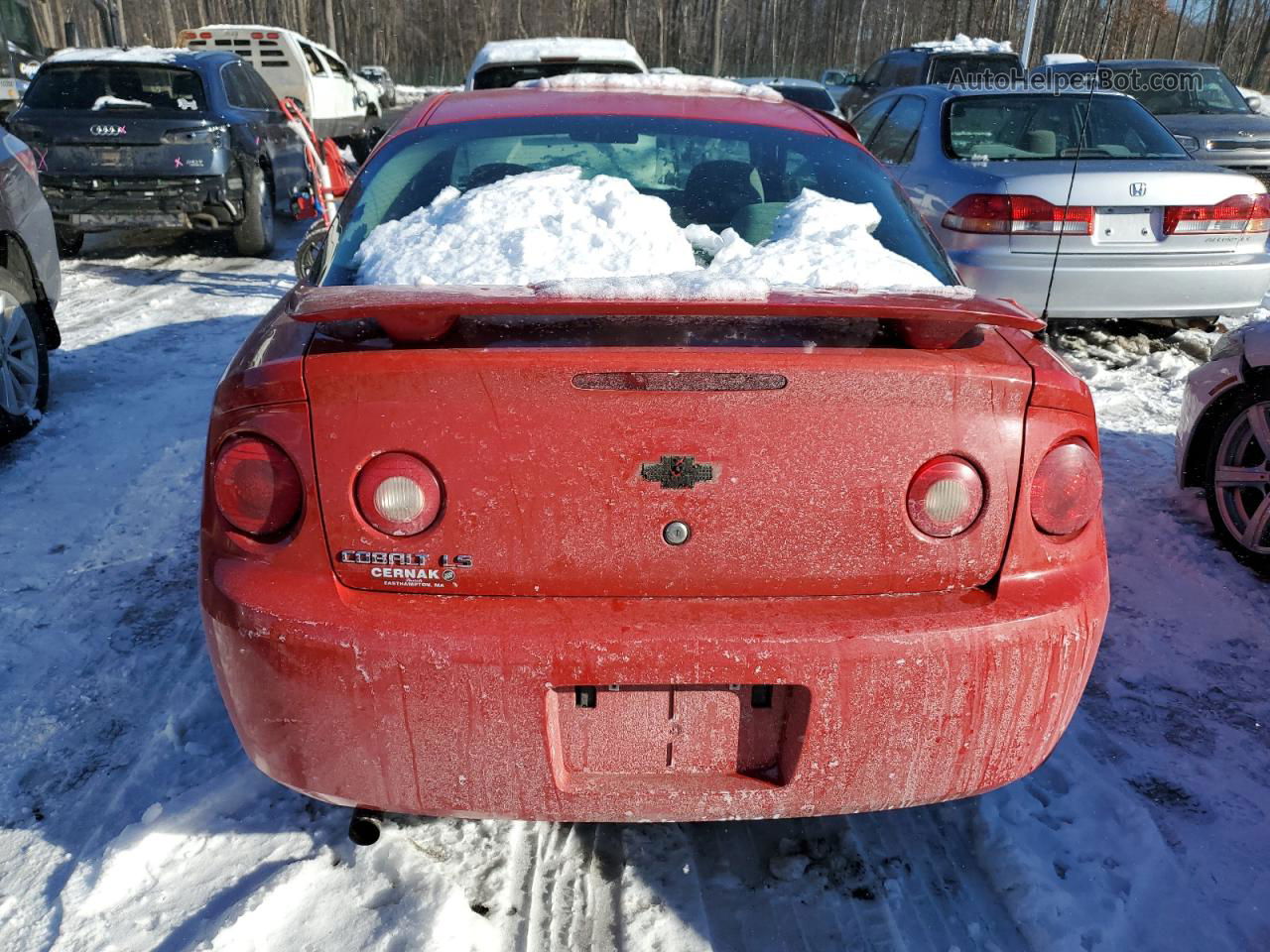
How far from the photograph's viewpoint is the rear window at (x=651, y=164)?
9.25ft

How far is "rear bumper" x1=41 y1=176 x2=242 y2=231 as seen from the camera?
8.02m

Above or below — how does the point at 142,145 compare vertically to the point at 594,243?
below

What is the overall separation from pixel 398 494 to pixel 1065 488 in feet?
4.24

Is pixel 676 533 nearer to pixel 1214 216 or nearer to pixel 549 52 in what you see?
pixel 1214 216

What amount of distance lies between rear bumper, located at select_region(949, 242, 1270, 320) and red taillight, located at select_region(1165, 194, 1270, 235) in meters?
0.14

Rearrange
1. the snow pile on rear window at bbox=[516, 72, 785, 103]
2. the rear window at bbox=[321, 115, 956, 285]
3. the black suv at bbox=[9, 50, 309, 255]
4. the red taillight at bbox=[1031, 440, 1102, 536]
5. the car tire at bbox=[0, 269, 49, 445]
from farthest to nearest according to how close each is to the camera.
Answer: the black suv at bbox=[9, 50, 309, 255] → the car tire at bbox=[0, 269, 49, 445] → the snow pile on rear window at bbox=[516, 72, 785, 103] → the rear window at bbox=[321, 115, 956, 285] → the red taillight at bbox=[1031, 440, 1102, 536]

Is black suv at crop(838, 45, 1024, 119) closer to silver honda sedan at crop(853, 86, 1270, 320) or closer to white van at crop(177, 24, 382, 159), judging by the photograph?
white van at crop(177, 24, 382, 159)

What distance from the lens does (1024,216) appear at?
18.3ft

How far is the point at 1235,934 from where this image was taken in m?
2.07

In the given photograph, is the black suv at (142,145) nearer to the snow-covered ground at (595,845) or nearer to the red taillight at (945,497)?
the snow-covered ground at (595,845)

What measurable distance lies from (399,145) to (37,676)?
1.94 meters

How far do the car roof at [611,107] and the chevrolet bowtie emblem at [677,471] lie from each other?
165cm

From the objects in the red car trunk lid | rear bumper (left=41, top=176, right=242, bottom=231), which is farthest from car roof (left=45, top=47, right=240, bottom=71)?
the red car trunk lid

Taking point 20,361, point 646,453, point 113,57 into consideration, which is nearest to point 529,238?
point 646,453
